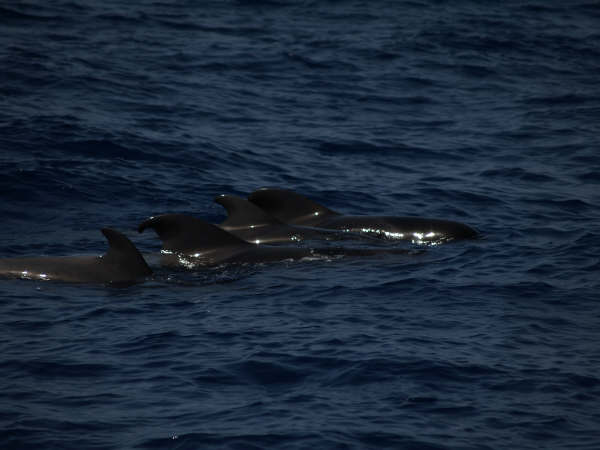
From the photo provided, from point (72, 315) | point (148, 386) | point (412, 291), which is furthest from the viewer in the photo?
point (412, 291)

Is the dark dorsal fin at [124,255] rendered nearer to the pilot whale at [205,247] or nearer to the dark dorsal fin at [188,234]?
the pilot whale at [205,247]

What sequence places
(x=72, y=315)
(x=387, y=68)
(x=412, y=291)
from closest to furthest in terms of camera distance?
1. (x=72, y=315)
2. (x=412, y=291)
3. (x=387, y=68)

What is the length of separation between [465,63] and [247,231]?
14.9 metres

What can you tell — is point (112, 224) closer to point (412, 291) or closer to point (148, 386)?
point (412, 291)

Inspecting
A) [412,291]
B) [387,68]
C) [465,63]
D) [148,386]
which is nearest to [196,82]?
[387,68]

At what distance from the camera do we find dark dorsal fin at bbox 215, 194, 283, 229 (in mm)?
15664

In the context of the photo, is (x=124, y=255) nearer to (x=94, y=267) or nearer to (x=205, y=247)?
(x=94, y=267)

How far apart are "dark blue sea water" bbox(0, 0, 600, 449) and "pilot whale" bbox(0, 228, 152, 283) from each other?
1.17ft

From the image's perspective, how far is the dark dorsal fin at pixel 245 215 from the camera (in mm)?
15664

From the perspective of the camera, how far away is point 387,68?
28.0m

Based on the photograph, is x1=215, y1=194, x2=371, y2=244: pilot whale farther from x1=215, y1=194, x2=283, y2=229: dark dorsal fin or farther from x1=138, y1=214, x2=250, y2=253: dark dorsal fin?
x1=138, y1=214, x2=250, y2=253: dark dorsal fin

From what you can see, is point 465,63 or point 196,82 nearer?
point 196,82

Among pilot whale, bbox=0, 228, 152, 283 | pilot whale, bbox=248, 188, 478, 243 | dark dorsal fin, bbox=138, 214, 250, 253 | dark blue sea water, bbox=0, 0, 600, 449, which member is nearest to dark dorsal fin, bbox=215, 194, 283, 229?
pilot whale, bbox=248, 188, 478, 243

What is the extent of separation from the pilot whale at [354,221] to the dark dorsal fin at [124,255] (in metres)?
3.91
